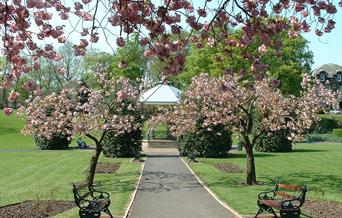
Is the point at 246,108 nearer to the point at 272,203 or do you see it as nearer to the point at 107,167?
the point at 107,167

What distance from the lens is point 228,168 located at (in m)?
24.7

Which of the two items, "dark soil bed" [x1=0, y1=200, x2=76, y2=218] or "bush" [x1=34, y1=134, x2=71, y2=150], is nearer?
"dark soil bed" [x1=0, y1=200, x2=76, y2=218]

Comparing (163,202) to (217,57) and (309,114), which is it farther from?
(309,114)

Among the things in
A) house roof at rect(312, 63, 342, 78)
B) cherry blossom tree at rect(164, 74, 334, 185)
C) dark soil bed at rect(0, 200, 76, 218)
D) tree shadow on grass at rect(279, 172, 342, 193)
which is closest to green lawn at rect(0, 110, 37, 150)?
cherry blossom tree at rect(164, 74, 334, 185)

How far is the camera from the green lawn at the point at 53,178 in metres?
16.2

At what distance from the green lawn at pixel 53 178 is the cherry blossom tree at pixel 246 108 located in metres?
4.14

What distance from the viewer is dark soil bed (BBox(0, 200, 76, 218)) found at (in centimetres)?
A: 1308

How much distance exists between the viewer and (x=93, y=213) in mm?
11602

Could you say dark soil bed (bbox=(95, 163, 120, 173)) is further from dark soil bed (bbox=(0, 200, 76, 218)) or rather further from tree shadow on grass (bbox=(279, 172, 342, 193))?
dark soil bed (bbox=(0, 200, 76, 218))

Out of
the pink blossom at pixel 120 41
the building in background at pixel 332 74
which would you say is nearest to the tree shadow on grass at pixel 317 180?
the pink blossom at pixel 120 41

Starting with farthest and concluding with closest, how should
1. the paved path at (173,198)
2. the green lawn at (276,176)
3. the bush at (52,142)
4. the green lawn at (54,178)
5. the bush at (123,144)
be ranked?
the bush at (52,142)
the bush at (123,144)
the green lawn at (54,178)
the green lawn at (276,176)
the paved path at (173,198)

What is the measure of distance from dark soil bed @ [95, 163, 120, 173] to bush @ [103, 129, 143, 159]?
3.84 m

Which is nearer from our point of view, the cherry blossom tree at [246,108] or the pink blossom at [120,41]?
the pink blossom at [120,41]

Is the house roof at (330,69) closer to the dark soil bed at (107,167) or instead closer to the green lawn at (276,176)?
the green lawn at (276,176)
